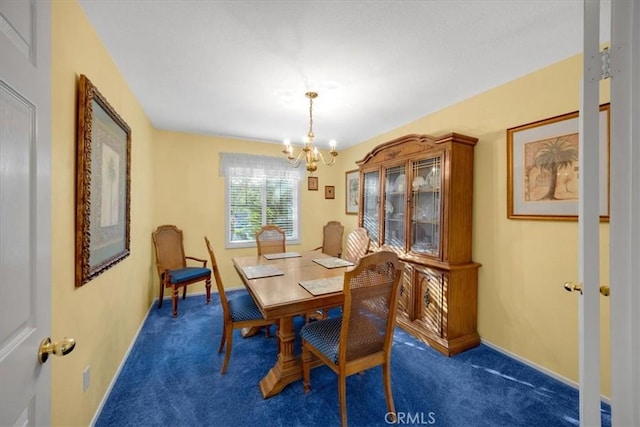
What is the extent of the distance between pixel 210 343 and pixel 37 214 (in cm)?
221

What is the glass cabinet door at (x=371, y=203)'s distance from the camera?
11.1 ft

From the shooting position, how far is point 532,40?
173cm

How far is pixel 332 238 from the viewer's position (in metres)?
4.44

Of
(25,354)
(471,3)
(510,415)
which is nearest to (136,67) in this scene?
(25,354)

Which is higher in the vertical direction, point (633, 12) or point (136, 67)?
point (136, 67)

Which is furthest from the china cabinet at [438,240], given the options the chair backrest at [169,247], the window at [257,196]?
the chair backrest at [169,247]

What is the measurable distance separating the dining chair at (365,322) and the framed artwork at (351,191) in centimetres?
284

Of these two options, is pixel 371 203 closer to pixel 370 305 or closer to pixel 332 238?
pixel 332 238

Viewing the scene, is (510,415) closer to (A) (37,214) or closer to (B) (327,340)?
(B) (327,340)

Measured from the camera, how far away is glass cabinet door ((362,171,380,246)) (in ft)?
11.1

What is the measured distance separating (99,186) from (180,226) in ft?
7.38

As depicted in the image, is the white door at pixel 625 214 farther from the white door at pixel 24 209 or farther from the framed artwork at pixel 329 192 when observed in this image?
the framed artwork at pixel 329 192

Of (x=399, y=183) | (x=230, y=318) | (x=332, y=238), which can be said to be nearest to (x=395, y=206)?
(x=399, y=183)

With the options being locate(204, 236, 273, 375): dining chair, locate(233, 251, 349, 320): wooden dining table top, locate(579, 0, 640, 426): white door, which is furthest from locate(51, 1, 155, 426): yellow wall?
locate(579, 0, 640, 426): white door
